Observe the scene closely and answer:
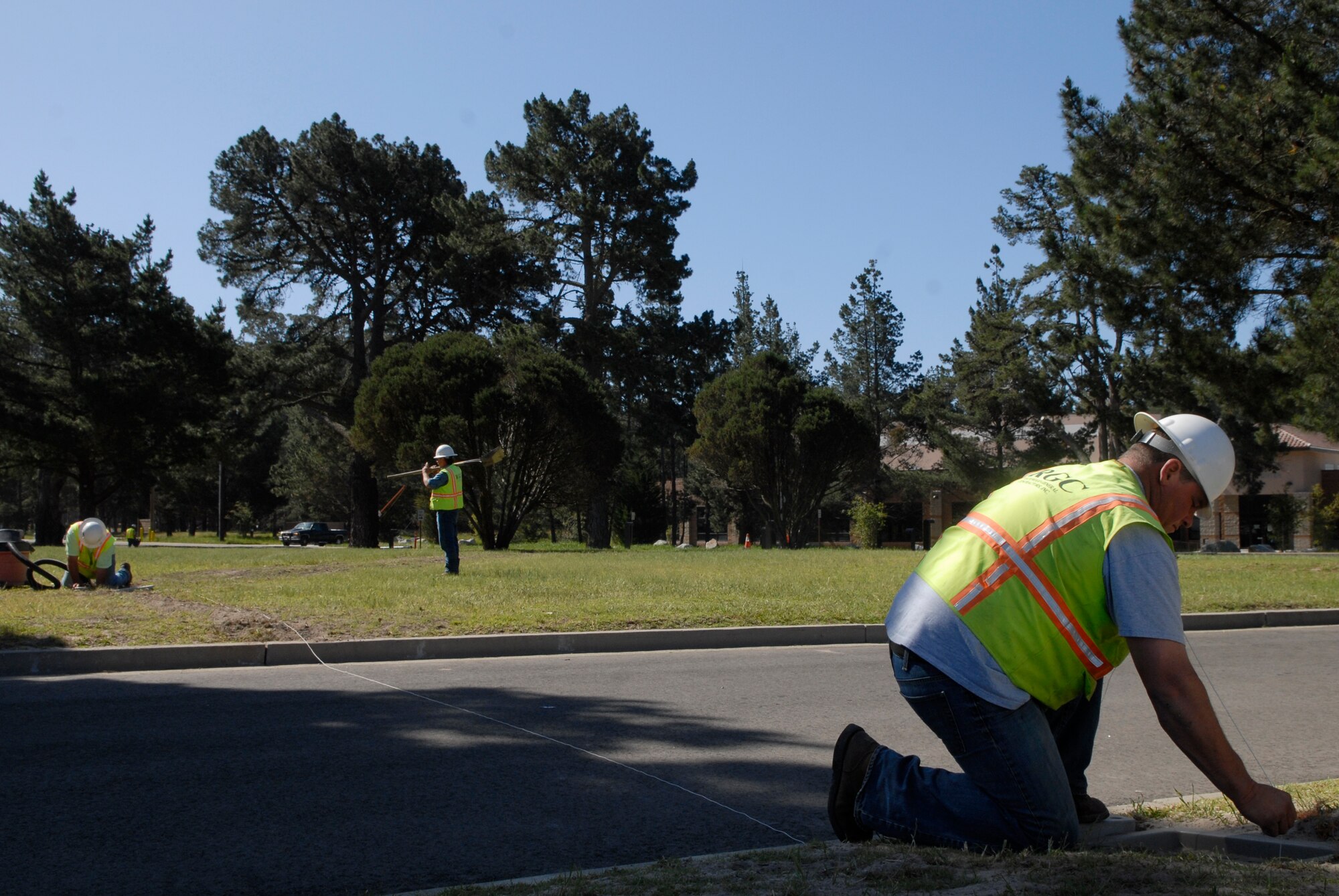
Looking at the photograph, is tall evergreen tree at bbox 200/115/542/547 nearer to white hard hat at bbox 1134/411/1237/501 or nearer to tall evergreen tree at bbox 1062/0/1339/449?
tall evergreen tree at bbox 1062/0/1339/449

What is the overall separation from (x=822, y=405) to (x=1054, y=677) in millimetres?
36489

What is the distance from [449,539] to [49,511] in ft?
122

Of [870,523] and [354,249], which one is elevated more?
[354,249]

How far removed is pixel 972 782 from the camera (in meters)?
3.47

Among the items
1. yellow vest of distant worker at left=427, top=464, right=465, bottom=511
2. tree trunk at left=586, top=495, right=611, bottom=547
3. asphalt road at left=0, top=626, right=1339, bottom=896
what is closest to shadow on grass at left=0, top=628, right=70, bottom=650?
asphalt road at left=0, top=626, right=1339, bottom=896

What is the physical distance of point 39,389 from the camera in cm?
4269

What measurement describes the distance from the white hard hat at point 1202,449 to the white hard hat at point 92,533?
41.1 ft

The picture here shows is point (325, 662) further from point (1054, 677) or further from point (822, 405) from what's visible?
point (822, 405)

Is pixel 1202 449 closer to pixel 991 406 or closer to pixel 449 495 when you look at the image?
pixel 449 495

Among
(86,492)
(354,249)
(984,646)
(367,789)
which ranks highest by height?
(354,249)

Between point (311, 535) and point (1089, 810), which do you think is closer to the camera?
point (1089, 810)

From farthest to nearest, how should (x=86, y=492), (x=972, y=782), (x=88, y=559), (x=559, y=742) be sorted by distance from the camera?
(x=86, y=492) → (x=88, y=559) → (x=559, y=742) → (x=972, y=782)

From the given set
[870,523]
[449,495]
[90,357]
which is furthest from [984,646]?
[90,357]

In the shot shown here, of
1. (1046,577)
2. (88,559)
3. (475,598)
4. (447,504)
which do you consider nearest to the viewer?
(1046,577)
